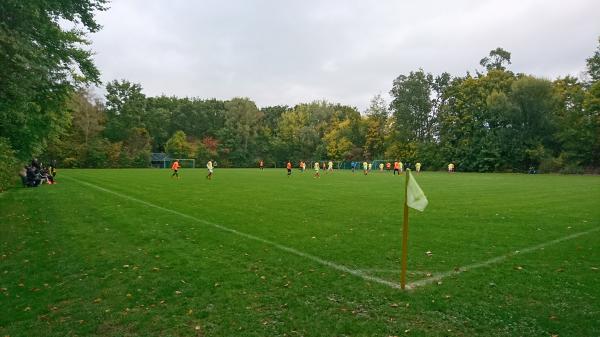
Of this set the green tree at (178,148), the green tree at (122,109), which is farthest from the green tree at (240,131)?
the green tree at (122,109)

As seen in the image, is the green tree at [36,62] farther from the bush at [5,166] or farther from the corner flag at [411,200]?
the corner flag at [411,200]

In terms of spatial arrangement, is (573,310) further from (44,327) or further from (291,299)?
(44,327)

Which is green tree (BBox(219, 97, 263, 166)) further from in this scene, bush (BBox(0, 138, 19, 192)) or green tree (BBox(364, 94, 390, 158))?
bush (BBox(0, 138, 19, 192))

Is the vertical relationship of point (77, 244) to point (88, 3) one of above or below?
→ below

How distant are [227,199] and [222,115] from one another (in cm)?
7448

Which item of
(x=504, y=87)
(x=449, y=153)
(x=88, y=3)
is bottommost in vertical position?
(x=449, y=153)

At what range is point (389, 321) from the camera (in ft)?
16.1

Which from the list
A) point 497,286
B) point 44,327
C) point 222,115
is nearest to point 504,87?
point 222,115

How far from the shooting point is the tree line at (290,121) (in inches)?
719

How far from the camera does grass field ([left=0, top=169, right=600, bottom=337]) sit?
194 inches

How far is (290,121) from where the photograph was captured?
91250mm

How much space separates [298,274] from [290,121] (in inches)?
3369

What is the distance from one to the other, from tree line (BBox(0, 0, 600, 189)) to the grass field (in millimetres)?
8195

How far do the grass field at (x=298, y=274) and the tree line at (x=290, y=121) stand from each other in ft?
26.9
